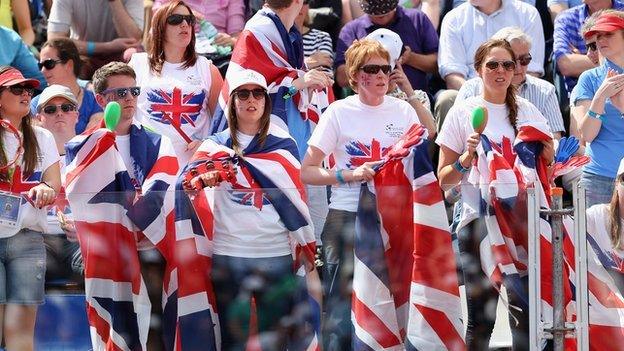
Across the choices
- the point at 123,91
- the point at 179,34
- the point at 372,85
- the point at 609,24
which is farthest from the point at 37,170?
the point at 609,24

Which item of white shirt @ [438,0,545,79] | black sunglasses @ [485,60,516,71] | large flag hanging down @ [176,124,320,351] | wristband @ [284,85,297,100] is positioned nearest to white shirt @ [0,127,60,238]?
large flag hanging down @ [176,124,320,351]

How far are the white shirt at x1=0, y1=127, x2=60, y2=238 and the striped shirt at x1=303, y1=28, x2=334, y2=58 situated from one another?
3159 millimetres

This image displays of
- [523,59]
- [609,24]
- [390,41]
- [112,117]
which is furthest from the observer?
[523,59]

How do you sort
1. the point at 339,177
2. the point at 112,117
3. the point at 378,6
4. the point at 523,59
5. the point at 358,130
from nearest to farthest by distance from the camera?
the point at 112,117
the point at 339,177
the point at 358,130
the point at 523,59
the point at 378,6

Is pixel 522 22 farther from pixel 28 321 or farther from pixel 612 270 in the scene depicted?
pixel 28 321

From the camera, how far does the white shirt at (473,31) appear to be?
10664 mm

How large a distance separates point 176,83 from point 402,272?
2.75 metres

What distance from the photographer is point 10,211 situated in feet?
21.7

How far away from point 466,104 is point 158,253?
238cm

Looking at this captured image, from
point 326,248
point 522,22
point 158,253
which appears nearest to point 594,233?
point 326,248

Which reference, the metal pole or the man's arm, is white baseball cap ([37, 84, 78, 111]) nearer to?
the man's arm

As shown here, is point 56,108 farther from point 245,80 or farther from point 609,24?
point 609,24

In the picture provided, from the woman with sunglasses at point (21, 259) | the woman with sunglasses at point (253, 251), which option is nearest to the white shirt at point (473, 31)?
the woman with sunglasses at point (253, 251)

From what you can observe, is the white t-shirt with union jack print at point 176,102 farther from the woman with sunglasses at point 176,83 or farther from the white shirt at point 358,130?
the white shirt at point 358,130
